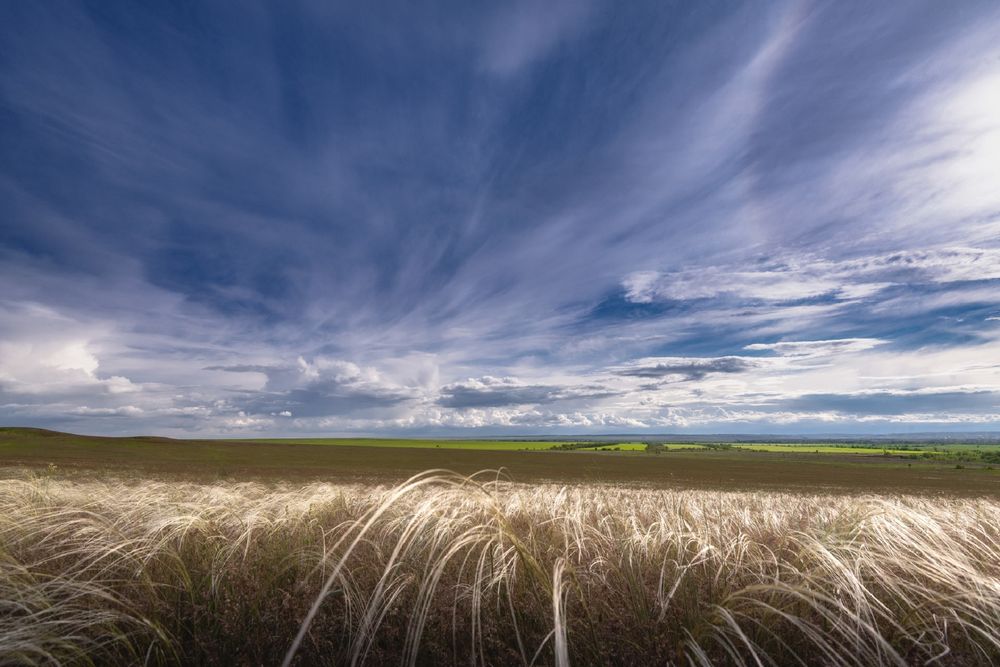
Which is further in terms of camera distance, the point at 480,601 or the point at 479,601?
the point at 480,601

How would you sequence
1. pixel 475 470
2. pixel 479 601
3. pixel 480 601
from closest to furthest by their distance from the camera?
pixel 479 601
pixel 480 601
pixel 475 470

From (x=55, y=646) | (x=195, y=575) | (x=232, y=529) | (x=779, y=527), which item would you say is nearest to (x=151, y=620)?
(x=55, y=646)

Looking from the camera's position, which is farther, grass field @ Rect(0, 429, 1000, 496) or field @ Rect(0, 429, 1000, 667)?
grass field @ Rect(0, 429, 1000, 496)

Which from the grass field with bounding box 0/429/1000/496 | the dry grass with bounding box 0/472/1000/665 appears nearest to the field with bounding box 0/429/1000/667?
the dry grass with bounding box 0/472/1000/665

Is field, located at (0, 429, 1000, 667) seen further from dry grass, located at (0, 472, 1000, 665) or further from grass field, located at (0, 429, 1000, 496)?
grass field, located at (0, 429, 1000, 496)

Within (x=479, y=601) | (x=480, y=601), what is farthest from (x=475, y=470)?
(x=479, y=601)

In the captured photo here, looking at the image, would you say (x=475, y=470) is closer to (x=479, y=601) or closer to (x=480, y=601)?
(x=480, y=601)

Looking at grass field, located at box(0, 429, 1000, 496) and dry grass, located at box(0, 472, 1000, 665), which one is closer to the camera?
dry grass, located at box(0, 472, 1000, 665)

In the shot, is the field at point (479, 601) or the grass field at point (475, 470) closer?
the field at point (479, 601)

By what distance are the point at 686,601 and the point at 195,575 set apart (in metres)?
3.08

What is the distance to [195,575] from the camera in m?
3.29

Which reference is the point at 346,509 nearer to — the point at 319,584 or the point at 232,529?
the point at 232,529

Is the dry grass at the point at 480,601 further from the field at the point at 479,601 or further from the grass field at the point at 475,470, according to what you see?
the grass field at the point at 475,470

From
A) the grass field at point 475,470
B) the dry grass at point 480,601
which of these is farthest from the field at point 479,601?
the grass field at point 475,470
